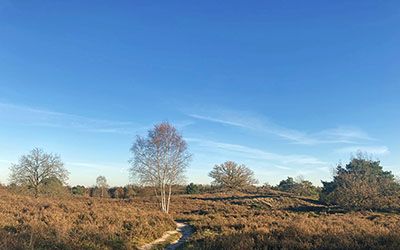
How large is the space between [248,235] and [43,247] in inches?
328

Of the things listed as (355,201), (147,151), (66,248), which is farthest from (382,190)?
(66,248)

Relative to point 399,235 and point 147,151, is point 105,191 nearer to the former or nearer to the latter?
point 147,151

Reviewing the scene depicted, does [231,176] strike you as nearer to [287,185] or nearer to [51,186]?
[287,185]

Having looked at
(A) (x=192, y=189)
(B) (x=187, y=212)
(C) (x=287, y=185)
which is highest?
(C) (x=287, y=185)

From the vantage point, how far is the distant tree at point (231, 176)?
84.6 metres

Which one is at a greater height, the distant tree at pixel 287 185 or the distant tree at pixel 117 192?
the distant tree at pixel 287 185

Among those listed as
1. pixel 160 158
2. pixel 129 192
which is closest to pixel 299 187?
pixel 129 192

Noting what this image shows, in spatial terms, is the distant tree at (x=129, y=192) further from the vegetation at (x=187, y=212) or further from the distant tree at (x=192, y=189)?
the distant tree at (x=192, y=189)

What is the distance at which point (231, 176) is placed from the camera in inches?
3351

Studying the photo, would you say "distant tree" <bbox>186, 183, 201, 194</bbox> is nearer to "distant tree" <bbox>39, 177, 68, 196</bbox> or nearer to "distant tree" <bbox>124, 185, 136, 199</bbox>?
"distant tree" <bbox>124, 185, 136, 199</bbox>

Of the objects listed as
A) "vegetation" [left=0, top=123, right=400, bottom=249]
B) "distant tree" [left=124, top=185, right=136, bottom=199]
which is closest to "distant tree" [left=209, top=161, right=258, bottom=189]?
"vegetation" [left=0, top=123, right=400, bottom=249]

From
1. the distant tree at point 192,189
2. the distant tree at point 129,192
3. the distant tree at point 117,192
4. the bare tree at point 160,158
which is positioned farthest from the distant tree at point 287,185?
the bare tree at point 160,158

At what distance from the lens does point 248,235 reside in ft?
48.6

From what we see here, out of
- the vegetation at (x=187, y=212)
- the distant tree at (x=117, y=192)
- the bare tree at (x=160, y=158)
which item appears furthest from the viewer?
the distant tree at (x=117, y=192)
